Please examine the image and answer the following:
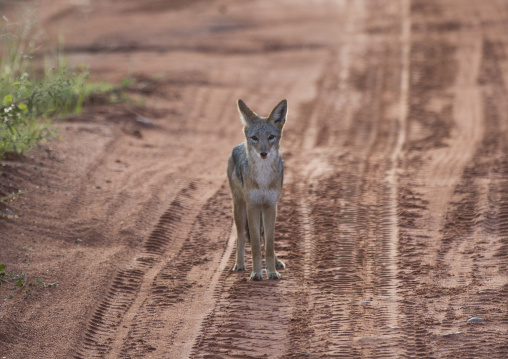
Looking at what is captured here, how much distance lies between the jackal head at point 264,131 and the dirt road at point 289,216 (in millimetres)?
1358

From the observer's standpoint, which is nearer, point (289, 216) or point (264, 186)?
point (264, 186)

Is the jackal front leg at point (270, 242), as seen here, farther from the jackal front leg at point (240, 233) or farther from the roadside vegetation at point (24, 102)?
the roadside vegetation at point (24, 102)

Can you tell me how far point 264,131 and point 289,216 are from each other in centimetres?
227

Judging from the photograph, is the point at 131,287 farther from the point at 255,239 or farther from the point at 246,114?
the point at 246,114

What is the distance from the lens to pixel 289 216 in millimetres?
Answer: 9734

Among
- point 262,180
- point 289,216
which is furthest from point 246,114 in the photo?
point 289,216

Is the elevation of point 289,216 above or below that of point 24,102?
below

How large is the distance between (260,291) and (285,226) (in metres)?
2.01

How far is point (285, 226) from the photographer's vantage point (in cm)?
943

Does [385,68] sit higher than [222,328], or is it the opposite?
[385,68]

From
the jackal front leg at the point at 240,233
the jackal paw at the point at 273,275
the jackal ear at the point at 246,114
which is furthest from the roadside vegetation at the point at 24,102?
the jackal paw at the point at 273,275

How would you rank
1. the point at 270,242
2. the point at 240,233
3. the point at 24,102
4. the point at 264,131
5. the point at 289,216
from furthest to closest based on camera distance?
1. the point at 24,102
2. the point at 289,216
3. the point at 240,233
4. the point at 270,242
5. the point at 264,131

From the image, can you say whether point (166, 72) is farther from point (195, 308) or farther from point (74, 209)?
point (195, 308)

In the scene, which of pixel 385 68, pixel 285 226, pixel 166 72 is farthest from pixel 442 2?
pixel 285 226
